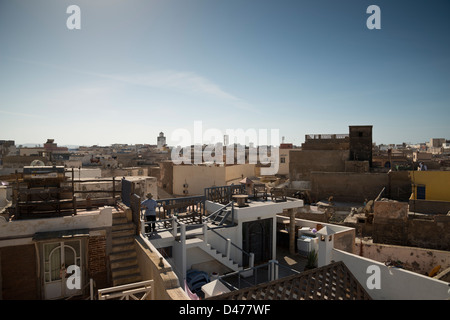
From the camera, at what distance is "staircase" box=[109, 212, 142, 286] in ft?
29.9

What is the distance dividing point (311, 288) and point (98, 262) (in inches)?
246

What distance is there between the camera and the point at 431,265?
13.7 m

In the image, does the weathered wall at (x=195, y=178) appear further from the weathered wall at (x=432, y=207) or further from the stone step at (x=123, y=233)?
the stone step at (x=123, y=233)

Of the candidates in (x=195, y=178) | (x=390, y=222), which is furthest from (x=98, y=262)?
(x=195, y=178)

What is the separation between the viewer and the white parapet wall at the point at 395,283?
8289 mm

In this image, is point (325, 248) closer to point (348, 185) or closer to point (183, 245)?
point (183, 245)

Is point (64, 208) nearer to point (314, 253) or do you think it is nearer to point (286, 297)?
point (286, 297)

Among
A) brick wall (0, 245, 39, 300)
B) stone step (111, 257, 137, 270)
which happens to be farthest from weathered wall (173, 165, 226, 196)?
brick wall (0, 245, 39, 300)

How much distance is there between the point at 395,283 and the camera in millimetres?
8906

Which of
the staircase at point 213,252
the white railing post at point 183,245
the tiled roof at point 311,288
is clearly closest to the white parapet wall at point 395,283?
the tiled roof at point 311,288

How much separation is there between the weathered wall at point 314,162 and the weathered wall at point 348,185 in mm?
4942

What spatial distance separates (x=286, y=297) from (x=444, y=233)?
14151 mm

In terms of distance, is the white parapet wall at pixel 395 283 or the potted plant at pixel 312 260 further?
the potted plant at pixel 312 260

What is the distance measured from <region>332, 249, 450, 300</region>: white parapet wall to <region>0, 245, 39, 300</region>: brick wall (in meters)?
9.68
